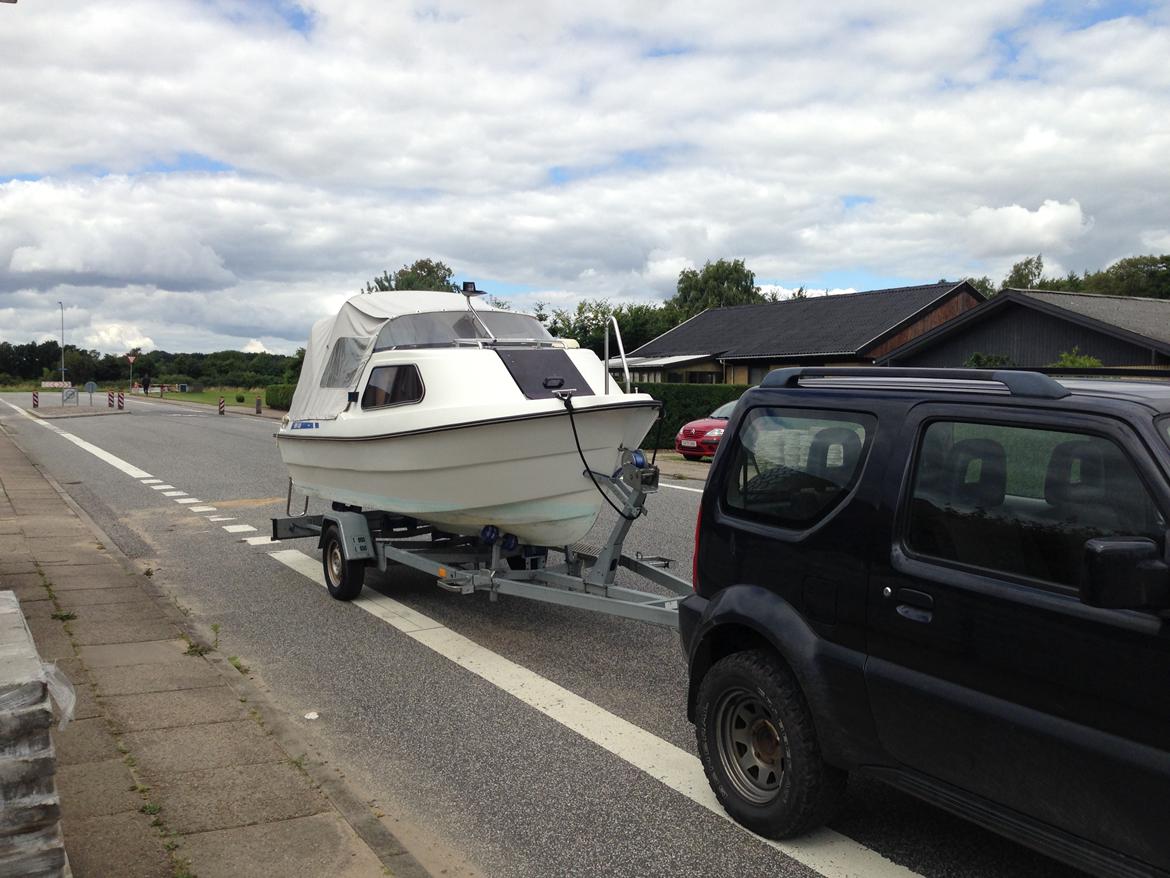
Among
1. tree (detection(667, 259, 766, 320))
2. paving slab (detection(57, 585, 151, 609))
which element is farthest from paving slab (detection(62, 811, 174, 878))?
tree (detection(667, 259, 766, 320))

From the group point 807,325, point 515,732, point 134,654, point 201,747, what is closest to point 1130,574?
point 515,732

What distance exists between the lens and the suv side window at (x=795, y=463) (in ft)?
13.2

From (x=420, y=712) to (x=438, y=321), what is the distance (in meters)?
3.65

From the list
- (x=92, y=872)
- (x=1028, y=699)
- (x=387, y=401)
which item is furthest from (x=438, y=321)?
(x=1028, y=699)

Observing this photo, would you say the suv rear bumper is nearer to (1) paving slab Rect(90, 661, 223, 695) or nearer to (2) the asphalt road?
(2) the asphalt road

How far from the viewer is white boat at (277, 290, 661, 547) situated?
7133 mm

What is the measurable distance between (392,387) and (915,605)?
5.34m

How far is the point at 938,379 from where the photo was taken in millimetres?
3918

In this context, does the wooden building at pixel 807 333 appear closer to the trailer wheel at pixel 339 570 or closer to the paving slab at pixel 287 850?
the trailer wheel at pixel 339 570

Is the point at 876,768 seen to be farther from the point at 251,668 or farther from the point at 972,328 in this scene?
the point at 972,328

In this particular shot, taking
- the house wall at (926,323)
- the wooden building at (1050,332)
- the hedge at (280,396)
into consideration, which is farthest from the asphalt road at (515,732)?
the hedge at (280,396)

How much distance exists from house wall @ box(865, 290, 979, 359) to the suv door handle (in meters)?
36.3

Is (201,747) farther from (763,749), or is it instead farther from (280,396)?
(280,396)

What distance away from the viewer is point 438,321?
27.9 ft
